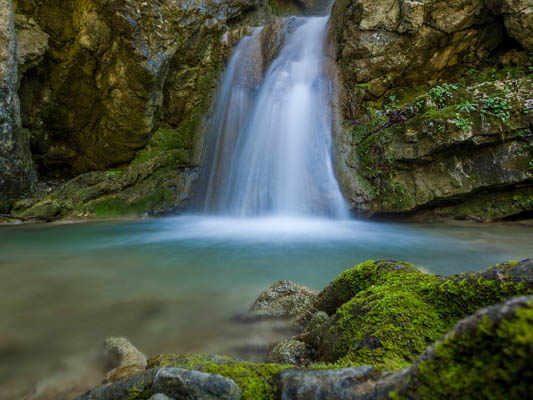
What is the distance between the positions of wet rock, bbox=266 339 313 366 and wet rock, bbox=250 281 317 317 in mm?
721

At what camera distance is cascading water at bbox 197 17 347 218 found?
28.5ft

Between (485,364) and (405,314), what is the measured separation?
32.4 inches

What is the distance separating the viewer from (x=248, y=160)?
384 inches

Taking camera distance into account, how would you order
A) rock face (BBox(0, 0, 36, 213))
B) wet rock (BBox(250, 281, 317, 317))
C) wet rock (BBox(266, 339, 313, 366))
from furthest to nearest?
rock face (BBox(0, 0, 36, 213)) → wet rock (BBox(250, 281, 317, 317)) → wet rock (BBox(266, 339, 313, 366))

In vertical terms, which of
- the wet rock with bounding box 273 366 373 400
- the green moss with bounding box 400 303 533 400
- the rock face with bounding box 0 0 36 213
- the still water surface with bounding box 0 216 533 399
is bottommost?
the still water surface with bounding box 0 216 533 399

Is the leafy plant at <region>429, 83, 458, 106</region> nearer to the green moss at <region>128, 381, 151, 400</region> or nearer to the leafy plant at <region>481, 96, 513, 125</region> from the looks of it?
the leafy plant at <region>481, 96, 513, 125</region>

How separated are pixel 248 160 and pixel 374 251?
573 centimetres

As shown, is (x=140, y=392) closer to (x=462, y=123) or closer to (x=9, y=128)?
(x=462, y=123)

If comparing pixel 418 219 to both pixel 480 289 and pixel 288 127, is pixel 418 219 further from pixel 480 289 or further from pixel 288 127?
pixel 480 289

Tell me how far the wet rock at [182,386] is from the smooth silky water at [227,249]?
102cm

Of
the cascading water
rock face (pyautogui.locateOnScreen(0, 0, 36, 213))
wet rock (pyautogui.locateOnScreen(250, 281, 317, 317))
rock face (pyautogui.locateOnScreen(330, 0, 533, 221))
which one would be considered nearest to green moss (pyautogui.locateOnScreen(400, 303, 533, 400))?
wet rock (pyautogui.locateOnScreen(250, 281, 317, 317))

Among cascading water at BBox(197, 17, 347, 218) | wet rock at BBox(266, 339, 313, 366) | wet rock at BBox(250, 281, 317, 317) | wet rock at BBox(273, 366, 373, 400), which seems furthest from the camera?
cascading water at BBox(197, 17, 347, 218)

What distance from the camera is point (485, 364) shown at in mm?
635

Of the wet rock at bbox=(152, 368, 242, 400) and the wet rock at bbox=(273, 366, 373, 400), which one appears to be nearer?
the wet rock at bbox=(273, 366, 373, 400)
